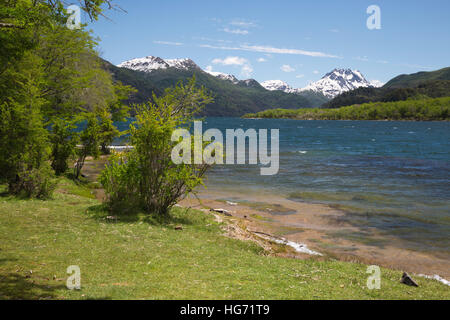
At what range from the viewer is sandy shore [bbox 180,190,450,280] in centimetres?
1538

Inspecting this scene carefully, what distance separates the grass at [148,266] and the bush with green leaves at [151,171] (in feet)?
4.50

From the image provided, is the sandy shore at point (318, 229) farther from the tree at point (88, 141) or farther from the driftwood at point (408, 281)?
the tree at point (88, 141)

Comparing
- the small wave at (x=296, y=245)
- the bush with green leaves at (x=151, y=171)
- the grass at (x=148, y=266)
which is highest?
the bush with green leaves at (x=151, y=171)

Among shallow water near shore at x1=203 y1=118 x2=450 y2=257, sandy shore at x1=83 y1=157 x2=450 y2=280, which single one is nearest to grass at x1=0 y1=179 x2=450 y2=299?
sandy shore at x1=83 y1=157 x2=450 y2=280

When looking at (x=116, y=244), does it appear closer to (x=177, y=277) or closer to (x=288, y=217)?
(x=177, y=277)

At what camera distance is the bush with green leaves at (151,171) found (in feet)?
56.2

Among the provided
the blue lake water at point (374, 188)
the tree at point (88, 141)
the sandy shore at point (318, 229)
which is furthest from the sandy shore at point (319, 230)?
the tree at point (88, 141)

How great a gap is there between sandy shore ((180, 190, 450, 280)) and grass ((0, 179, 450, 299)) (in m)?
2.91

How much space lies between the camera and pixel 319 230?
1978 cm

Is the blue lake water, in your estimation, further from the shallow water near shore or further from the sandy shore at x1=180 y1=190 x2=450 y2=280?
the sandy shore at x1=180 y1=190 x2=450 y2=280

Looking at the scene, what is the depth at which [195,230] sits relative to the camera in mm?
16469

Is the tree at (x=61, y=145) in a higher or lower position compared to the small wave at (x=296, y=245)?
higher

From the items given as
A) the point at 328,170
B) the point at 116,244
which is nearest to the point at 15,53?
the point at 116,244
